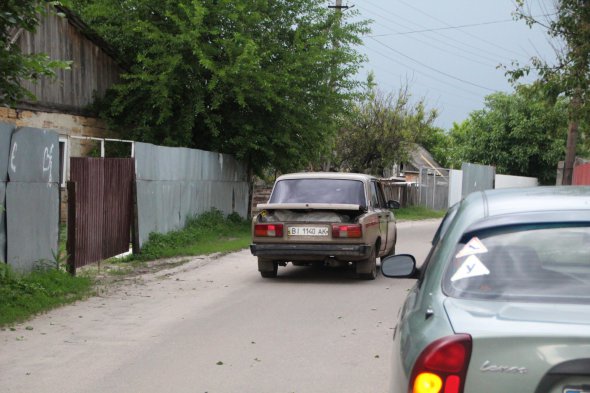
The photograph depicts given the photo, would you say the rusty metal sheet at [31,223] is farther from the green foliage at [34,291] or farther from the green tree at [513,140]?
the green tree at [513,140]

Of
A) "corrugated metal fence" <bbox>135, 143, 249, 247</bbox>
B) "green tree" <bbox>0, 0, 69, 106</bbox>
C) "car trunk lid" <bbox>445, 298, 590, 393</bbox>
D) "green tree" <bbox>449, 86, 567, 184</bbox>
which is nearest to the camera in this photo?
"car trunk lid" <bbox>445, 298, 590, 393</bbox>

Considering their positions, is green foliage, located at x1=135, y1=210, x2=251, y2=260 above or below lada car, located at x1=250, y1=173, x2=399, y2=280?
below

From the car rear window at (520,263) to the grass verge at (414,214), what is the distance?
3025 centimetres

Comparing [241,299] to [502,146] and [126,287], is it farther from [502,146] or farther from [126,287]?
[502,146]

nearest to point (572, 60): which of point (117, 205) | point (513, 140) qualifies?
point (117, 205)

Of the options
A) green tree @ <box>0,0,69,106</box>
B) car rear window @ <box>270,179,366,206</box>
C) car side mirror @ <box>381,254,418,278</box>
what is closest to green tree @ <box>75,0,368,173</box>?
car rear window @ <box>270,179,366,206</box>

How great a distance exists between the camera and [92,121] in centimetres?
2172

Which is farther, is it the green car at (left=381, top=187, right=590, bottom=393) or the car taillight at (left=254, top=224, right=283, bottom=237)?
the car taillight at (left=254, top=224, right=283, bottom=237)

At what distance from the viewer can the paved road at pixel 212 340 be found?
20.9ft

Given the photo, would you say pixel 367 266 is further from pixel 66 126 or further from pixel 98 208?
pixel 66 126

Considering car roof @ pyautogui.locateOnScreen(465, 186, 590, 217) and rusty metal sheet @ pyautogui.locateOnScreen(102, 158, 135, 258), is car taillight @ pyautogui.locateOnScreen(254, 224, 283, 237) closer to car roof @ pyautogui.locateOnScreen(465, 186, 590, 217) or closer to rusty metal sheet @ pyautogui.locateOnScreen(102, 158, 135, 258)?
rusty metal sheet @ pyautogui.locateOnScreen(102, 158, 135, 258)

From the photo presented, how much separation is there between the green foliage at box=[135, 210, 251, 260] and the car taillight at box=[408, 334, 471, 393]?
1252 centimetres

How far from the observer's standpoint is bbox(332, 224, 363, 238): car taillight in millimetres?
11992

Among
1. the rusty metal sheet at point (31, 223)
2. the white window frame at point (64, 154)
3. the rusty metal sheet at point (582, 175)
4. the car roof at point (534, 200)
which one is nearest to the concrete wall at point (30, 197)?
the rusty metal sheet at point (31, 223)
